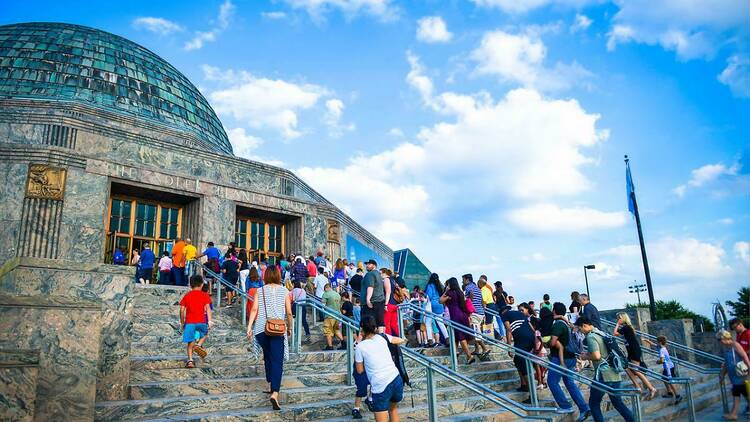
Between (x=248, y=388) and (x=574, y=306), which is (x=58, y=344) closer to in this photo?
(x=248, y=388)

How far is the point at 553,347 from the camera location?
5.21 metres

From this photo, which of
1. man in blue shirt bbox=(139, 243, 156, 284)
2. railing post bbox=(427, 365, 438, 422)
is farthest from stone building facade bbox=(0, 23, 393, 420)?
railing post bbox=(427, 365, 438, 422)

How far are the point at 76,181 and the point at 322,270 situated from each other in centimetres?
519

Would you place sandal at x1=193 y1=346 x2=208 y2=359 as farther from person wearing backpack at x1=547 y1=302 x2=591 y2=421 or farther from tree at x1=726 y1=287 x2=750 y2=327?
tree at x1=726 y1=287 x2=750 y2=327

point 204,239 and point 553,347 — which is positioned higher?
point 204,239

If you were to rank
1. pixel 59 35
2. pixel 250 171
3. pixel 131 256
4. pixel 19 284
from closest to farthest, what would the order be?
pixel 19 284
pixel 131 256
pixel 250 171
pixel 59 35

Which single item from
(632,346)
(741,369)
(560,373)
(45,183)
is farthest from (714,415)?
(45,183)

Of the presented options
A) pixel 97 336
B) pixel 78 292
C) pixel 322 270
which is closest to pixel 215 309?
pixel 322 270

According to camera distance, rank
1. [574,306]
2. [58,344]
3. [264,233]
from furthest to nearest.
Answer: [264,233] → [574,306] → [58,344]

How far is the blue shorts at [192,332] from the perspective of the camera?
15.5 feet

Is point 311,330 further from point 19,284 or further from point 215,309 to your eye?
point 19,284

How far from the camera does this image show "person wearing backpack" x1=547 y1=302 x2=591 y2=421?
4.88 meters

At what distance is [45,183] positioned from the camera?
9375mm

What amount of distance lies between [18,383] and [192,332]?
2.05 m
